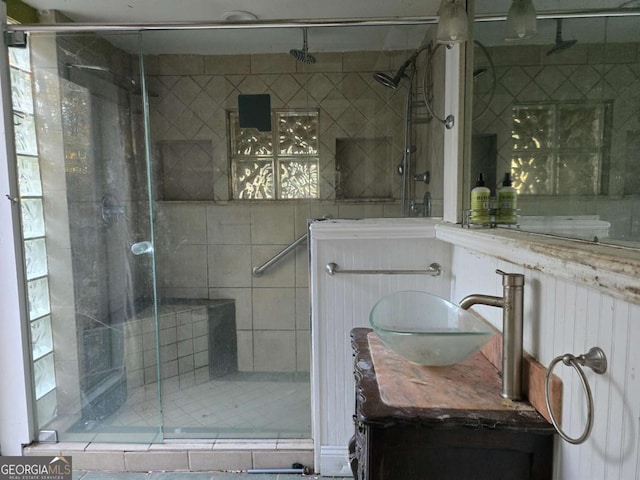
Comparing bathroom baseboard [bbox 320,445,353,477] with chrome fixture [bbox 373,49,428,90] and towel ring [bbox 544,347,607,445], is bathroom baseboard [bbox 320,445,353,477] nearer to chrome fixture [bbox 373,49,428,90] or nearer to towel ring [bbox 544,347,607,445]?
towel ring [bbox 544,347,607,445]

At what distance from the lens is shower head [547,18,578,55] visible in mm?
1110

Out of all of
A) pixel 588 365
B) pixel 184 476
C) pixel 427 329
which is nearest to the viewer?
pixel 588 365

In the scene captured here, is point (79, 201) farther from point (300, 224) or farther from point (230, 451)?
point (230, 451)

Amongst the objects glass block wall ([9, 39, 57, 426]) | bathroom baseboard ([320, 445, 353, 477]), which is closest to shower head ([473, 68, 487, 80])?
bathroom baseboard ([320, 445, 353, 477])

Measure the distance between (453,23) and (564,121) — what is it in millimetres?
480

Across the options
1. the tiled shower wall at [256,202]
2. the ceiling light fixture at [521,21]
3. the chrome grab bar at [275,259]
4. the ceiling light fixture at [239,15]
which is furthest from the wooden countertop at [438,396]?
the ceiling light fixture at [239,15]

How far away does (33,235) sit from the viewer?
1.63m

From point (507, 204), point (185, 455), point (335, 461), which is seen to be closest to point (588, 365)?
point (507, 204)

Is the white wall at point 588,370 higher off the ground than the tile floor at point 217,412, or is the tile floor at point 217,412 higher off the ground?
the white wall at point 588,370

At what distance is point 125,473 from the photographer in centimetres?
155

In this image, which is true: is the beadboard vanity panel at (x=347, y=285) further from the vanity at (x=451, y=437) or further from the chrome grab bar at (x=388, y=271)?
the vanity at (x=451, y=437)

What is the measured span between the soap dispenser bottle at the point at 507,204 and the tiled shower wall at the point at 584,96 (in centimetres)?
3

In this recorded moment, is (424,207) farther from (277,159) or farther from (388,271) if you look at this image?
(277,159)

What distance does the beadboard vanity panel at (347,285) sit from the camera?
4.60ft
